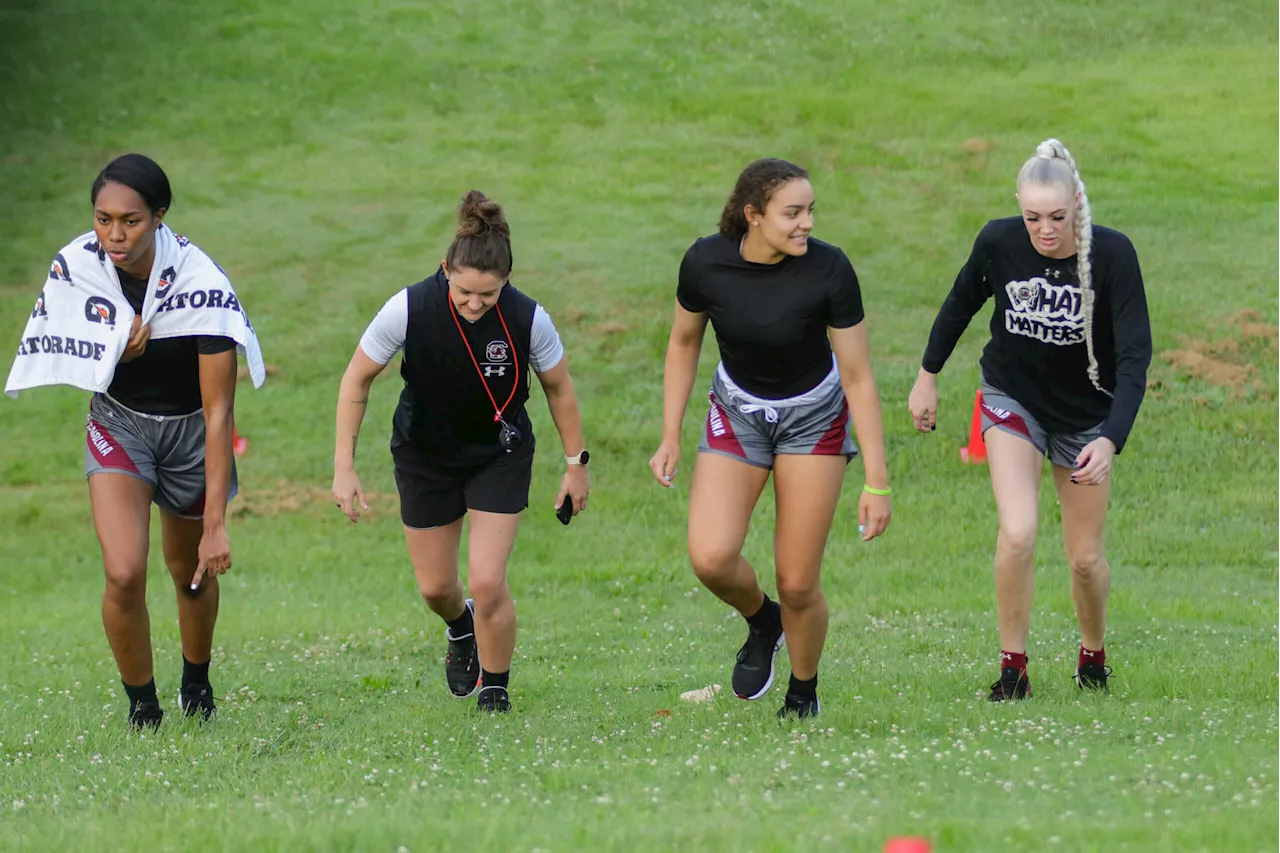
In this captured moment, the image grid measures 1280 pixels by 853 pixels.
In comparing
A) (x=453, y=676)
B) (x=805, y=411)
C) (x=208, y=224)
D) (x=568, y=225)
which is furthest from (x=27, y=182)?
(x=805, y=411)

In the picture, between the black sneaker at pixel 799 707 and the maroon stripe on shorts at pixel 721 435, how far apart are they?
1119mm

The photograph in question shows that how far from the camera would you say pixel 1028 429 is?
7.02 m

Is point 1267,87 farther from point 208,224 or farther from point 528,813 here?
point 528,813

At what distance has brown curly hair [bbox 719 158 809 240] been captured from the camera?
20.6 ft

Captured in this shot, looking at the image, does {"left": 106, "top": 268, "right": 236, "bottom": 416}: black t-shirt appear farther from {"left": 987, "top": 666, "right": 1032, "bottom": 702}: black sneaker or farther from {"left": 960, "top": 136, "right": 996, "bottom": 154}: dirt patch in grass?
{"left": 960, "top": 136, "right": 996, "bottom": 154}: dirt patch in grass

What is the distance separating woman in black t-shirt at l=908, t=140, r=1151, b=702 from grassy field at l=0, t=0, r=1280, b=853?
2.04ft

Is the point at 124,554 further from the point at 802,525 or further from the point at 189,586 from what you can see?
the point at 802,525

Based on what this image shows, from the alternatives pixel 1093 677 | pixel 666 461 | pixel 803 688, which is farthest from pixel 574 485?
pixel 1093 677

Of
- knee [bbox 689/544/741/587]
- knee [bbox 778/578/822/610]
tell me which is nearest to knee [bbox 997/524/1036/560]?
knee [bbox 778/578/822/610]

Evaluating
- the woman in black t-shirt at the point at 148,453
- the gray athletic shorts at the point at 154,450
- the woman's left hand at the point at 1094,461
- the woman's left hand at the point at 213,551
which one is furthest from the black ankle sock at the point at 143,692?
the woman's left hand at the point at 1094,461

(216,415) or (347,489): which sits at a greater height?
(216,415)

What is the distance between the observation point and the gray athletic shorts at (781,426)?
6527 mm

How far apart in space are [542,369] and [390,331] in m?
0.71

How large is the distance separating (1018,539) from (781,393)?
1.32 meters
